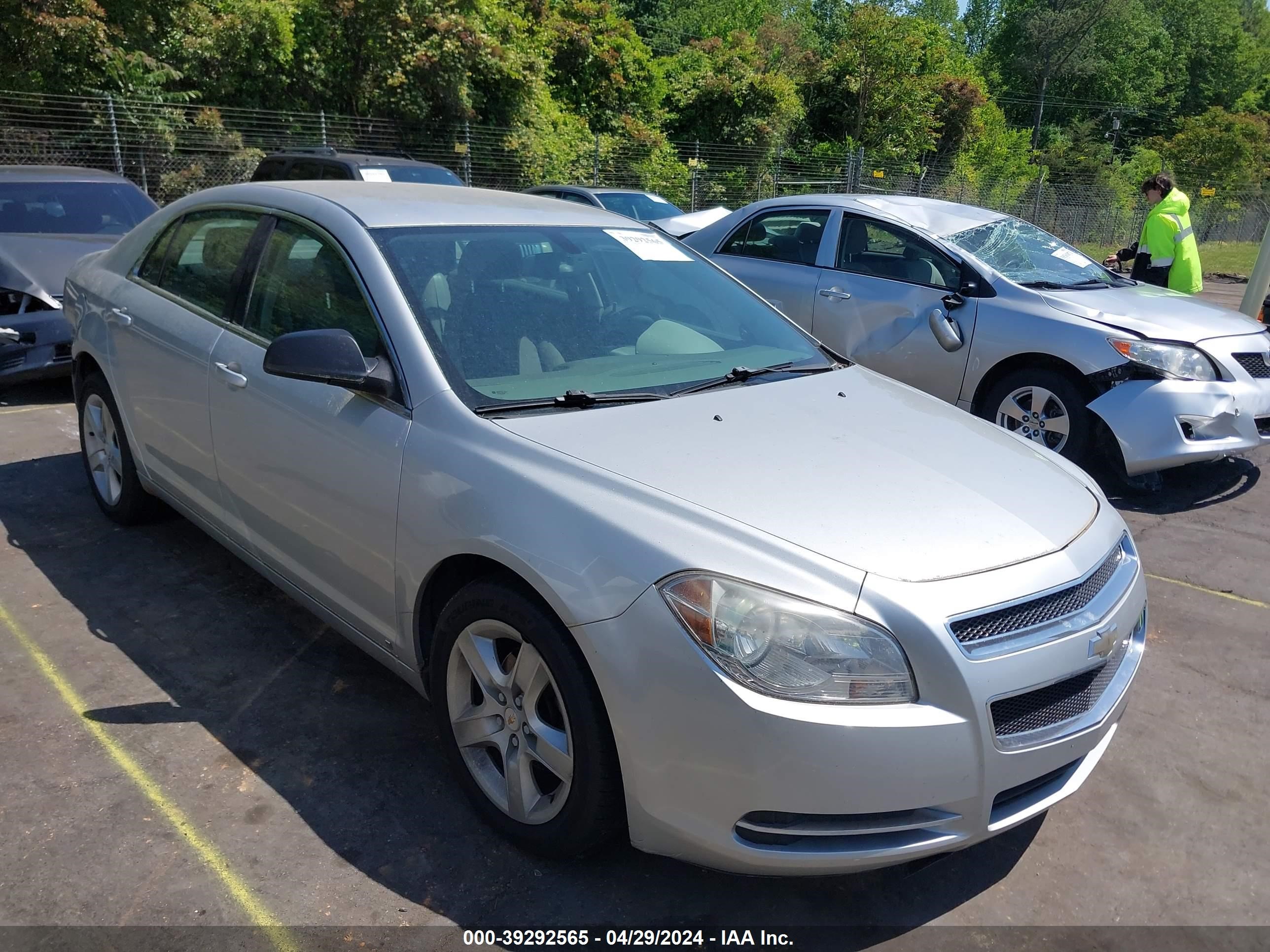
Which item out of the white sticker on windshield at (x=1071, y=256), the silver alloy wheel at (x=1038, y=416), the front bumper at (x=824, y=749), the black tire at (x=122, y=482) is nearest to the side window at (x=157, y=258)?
the black tire at (x=122, y=482)

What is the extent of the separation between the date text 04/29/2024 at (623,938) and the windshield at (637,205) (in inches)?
460

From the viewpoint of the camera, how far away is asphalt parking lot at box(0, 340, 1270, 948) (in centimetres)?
250

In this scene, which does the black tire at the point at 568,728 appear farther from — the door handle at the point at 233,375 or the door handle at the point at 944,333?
the door handle at the point at 944,333

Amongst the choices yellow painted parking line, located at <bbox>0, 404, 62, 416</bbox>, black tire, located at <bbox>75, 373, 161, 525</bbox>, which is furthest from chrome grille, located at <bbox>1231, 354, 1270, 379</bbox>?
yellow painted parking line, located at <bbox>0, 404, 62, 416</bbox>

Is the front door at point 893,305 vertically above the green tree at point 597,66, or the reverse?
the green tree at point 597,66

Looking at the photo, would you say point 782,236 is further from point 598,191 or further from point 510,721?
point 598,191

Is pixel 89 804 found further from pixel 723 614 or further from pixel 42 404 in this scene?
A: pixel 42 404

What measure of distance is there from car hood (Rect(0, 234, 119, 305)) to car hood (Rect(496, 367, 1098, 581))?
18.4ft

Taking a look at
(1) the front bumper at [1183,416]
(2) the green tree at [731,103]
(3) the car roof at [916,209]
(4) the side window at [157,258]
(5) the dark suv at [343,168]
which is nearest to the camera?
(4) the side window at [157,258]

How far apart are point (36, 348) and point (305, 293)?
14.5 feet

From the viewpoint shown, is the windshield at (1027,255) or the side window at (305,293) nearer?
the side window at (305,293)

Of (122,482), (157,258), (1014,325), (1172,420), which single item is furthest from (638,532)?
(1014,325)

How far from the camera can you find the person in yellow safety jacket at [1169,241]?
9086 mm

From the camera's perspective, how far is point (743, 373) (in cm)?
328
